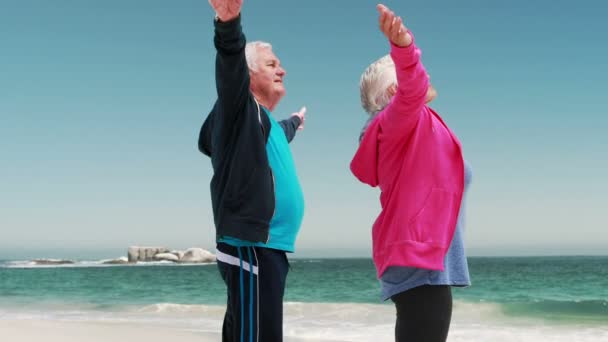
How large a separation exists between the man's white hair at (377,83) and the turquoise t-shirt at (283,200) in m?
0.33

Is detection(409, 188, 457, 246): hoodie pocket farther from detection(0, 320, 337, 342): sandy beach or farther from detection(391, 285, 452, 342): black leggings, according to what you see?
detection(0, 320, 337, 342): sandy beach

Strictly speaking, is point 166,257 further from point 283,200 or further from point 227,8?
point 227,8

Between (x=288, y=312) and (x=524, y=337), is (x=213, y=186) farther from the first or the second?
(x=288, y=312)

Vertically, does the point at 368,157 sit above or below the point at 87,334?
above

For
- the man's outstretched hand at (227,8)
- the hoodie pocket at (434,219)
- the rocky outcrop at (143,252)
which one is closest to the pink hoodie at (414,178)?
the hoodie pocket at (434,219)

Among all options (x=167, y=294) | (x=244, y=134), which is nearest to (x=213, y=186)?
(x=244, y=134)

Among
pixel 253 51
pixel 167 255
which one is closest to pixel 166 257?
pixel 167 255

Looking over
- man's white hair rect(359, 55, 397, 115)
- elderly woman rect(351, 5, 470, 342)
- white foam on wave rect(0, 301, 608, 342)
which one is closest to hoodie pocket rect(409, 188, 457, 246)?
elderly woman rect(351, 5, 470, 342)

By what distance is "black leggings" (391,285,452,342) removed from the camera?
1.68m

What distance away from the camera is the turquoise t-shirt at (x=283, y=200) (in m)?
1.98

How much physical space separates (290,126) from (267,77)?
2.09 ft

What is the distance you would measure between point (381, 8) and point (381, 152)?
480 millimetres

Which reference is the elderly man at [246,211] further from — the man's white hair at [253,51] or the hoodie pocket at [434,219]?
the hoodie pocket at [434,219]

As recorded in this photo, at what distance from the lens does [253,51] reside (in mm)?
2250
